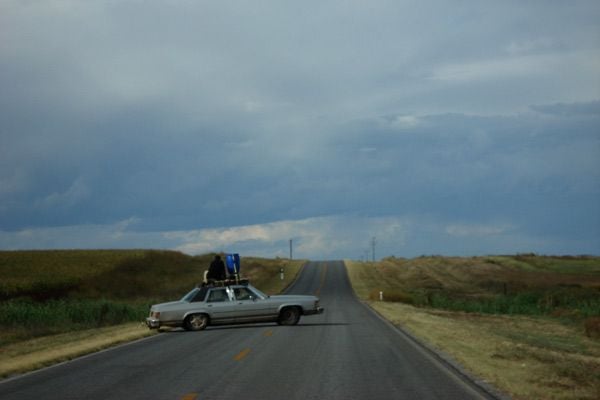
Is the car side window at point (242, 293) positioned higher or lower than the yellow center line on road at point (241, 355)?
higher

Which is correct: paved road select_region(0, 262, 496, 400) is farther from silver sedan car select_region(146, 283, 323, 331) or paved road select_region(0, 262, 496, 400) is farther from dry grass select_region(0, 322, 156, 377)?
silver sedan car select_region(146, 283, 323, 331)

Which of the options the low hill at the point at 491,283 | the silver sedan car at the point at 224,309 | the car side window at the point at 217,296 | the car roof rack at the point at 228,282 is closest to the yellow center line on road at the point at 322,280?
the low hill at the point at 491,283

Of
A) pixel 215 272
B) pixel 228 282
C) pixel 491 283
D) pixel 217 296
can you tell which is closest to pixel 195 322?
pixel 217 296

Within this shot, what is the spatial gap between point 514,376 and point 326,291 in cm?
5886

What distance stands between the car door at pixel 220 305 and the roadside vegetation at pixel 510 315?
598 centimetres

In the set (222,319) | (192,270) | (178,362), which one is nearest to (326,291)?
(192,270)

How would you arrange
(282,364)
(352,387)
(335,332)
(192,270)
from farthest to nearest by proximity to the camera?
1. (192,270)
2. (335,332)
3. (282,364)
4. (352,387)

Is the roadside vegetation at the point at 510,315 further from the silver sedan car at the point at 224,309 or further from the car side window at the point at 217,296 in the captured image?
the car side window at the point at 217,296

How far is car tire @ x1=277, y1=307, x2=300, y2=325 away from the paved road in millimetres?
4388

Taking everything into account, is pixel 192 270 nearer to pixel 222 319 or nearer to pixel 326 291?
pixel 326 291

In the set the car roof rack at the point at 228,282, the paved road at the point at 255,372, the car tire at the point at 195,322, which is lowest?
the paved road at the point at 255,372

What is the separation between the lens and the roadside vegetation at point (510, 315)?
14009 mm

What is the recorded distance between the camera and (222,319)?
27453 millimetres

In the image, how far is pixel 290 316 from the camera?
2805 centimetres
